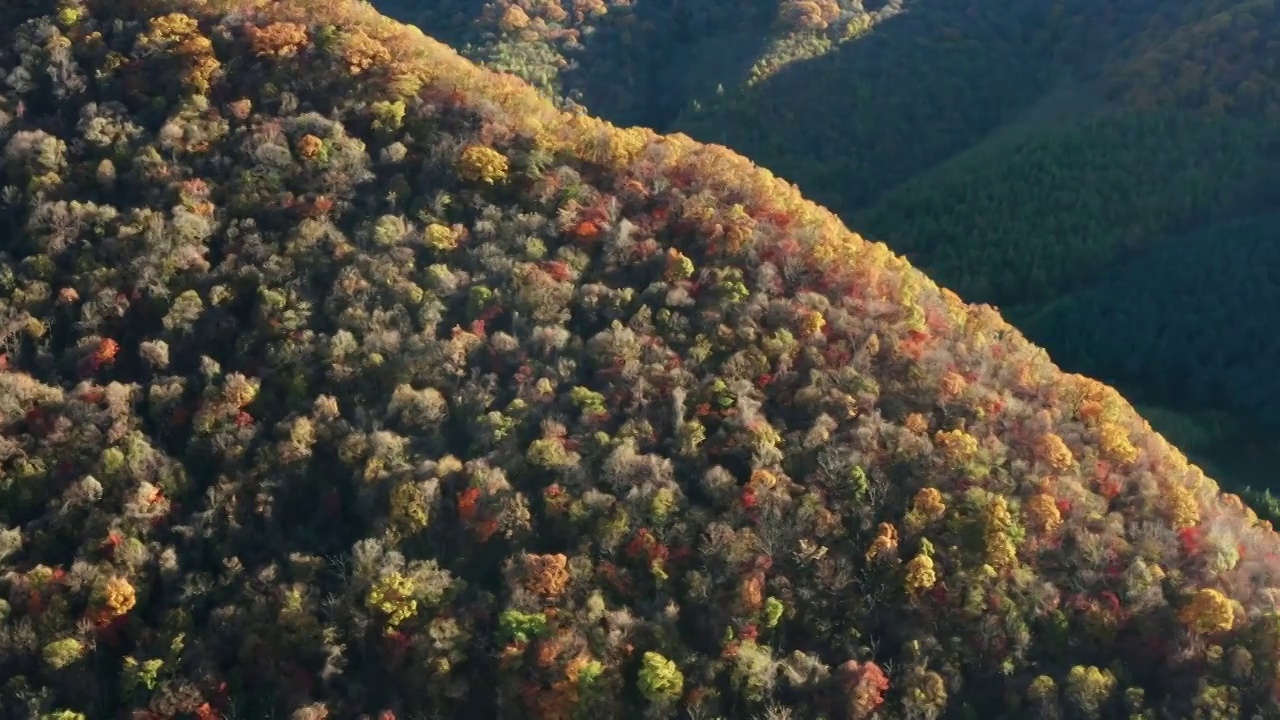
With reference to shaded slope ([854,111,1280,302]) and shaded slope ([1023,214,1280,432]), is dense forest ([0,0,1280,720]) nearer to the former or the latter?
shaded slope ([1023,214,1280,432])

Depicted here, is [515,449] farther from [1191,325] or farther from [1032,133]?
[1032,133]

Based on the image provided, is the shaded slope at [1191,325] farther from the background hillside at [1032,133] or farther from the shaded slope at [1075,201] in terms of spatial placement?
the shaded slope at [1075,201]

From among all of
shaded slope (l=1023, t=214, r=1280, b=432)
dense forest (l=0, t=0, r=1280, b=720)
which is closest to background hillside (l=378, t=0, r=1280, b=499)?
shaded slope (l=1023, t=214, r=1280, b=432)

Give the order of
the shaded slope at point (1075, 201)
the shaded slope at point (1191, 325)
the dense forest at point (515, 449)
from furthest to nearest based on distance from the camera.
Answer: the shaded slope at point (1075, 201)
the shaded slope at point (1191, 325)
the dense forest at point (515, 449)

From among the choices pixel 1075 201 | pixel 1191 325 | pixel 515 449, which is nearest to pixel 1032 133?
pixel 1075 201

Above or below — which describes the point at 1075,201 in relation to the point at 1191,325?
above

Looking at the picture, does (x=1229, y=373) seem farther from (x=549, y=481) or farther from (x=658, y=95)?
(x=658, y=95)

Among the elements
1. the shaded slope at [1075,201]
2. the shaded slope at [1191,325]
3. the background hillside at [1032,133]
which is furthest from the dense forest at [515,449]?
the shaded slope at [1075,201]
